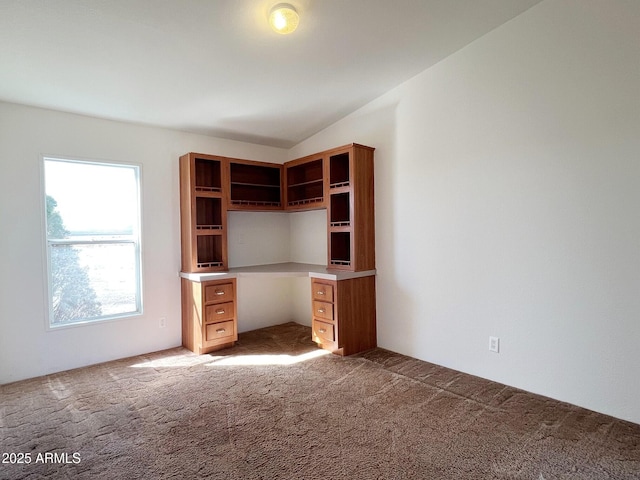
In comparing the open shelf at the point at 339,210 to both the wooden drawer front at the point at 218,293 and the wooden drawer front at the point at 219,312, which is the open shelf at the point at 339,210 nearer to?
the wooden drawer front at the point at 218,293

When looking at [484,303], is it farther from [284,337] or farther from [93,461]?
[93,461]

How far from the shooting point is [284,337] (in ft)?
14.0

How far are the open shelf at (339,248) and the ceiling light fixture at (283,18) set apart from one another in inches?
83.6

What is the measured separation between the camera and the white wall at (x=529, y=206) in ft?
7.56

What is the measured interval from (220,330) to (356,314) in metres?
1.46

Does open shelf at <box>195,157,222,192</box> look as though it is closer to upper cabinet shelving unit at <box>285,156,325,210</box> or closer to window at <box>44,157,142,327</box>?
window at <box>44,157,142,327</box>

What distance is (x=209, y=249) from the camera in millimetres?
4219

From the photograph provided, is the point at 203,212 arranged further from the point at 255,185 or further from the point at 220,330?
the point at 220,330

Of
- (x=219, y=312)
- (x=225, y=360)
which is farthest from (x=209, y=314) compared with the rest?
(x=225, y=360)

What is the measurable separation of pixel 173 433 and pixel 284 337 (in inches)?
81.7

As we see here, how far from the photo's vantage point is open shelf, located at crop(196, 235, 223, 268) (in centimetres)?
412

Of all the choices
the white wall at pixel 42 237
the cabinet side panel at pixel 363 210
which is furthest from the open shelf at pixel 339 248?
the white wall at pixel 42 237

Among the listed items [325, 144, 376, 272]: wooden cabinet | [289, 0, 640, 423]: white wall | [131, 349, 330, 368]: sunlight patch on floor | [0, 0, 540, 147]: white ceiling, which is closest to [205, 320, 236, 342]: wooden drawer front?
[131, 349, 330, 368]: sunlight patch on floor

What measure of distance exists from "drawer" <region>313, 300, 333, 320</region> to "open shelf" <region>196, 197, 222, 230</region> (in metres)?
1.50
